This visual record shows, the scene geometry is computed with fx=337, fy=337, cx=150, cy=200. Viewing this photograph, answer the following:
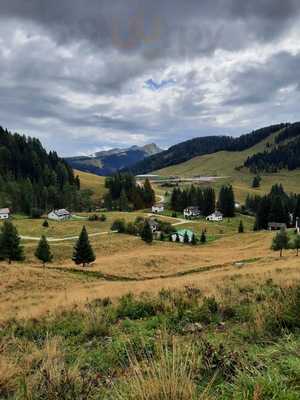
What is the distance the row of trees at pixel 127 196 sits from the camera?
136 m

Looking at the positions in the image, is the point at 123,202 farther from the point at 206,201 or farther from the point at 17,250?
the point at 17,250

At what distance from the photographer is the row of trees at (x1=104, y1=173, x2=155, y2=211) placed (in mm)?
136250

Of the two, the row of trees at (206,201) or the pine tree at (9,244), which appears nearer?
the pine tree at (9,244)

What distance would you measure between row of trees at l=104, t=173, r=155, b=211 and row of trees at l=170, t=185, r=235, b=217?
40.4 feet

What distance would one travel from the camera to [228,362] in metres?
4.44

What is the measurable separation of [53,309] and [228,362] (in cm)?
752

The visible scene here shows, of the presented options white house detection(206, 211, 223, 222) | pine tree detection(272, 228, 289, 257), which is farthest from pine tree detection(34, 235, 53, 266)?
white house detection(206, 211, 223, 222)

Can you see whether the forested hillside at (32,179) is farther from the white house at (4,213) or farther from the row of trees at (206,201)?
the row of trees at (206,201)

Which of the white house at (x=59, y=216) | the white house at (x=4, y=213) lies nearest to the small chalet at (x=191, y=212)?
the white house at (x=59, y=216)

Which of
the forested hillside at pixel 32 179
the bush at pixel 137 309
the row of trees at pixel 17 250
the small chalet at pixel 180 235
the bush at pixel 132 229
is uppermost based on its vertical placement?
the forested hillside at pixel 32 179

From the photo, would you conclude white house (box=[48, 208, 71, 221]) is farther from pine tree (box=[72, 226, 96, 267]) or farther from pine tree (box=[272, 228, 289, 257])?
pine tree (box=[272, 228, 289, 257])

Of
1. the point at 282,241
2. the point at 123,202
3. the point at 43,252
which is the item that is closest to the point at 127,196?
the point at 123,202

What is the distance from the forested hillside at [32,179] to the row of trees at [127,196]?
1369 centimetres

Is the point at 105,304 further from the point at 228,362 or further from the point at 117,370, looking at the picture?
the point at 228,362
